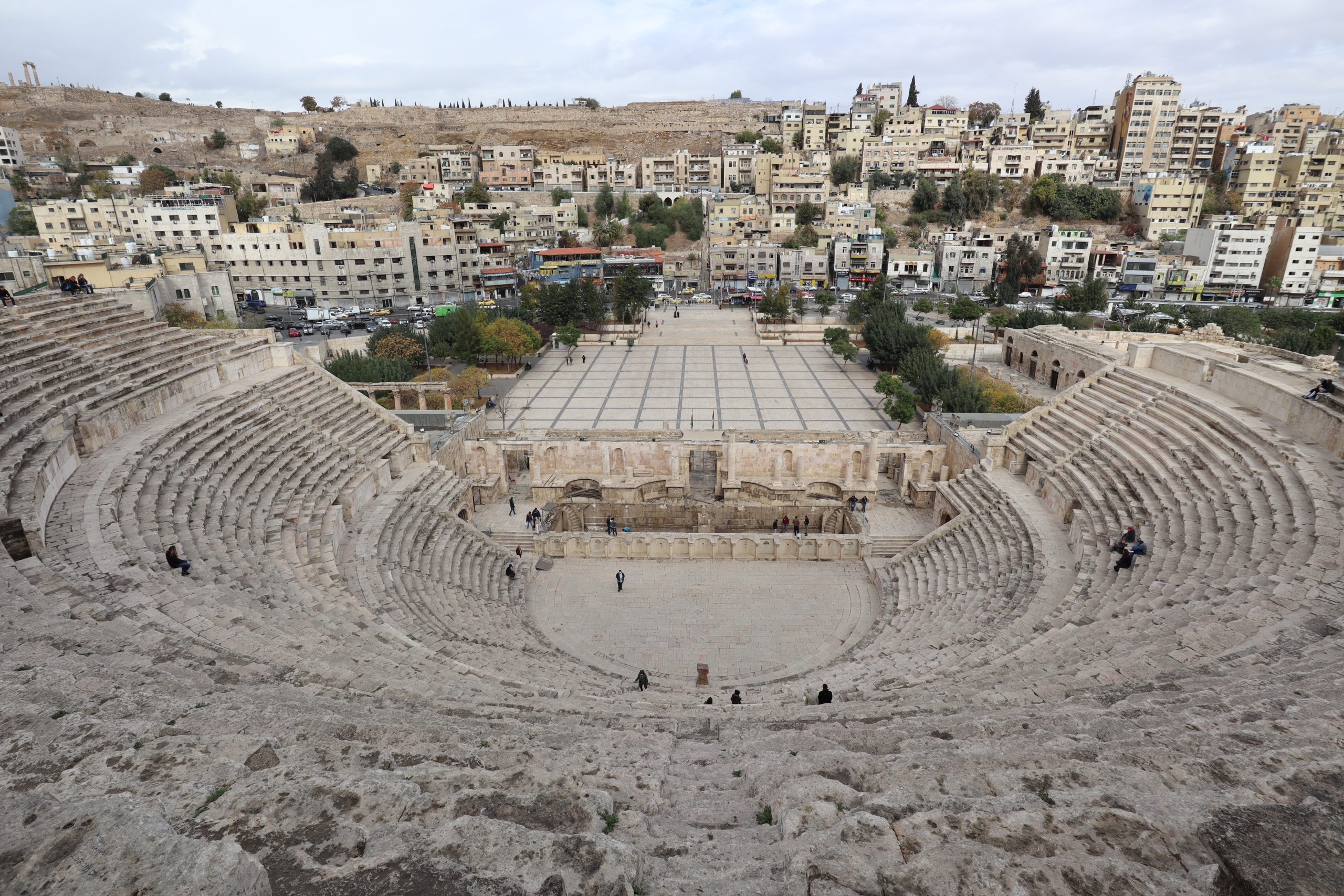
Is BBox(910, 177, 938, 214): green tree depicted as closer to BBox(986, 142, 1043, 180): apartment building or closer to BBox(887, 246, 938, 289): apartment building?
BBox(986, 142, 1043, 180): apartment building

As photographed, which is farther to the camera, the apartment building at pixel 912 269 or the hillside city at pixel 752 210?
the apartment building at pixel 912 269

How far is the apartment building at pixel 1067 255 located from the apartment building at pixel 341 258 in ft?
190

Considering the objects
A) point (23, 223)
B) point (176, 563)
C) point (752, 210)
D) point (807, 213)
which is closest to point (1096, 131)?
point (807, 213)

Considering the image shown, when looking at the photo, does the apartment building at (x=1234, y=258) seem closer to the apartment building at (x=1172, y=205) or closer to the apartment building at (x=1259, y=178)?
the apartment building at (x=1172, y=205)

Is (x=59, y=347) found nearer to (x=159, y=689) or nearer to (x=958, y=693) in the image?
(x=159, y=689)

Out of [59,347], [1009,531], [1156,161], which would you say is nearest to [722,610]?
[1009,531]

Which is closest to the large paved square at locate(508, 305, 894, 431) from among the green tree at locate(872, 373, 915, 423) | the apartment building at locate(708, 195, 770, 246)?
the green tree at locate(872, 373, 915, 423)

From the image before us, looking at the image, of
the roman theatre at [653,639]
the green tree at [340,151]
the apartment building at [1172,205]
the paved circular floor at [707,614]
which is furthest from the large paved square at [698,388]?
the green tree at [340,151]

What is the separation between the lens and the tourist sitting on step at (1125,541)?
14461mm

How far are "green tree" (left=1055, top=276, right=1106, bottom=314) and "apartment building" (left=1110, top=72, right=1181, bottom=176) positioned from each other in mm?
45555

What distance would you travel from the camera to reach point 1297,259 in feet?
204

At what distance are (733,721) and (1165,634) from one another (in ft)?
22.9

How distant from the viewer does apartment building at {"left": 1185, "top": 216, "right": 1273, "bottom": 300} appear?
6325 centimetres

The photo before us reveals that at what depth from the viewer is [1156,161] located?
87250 millimetres
